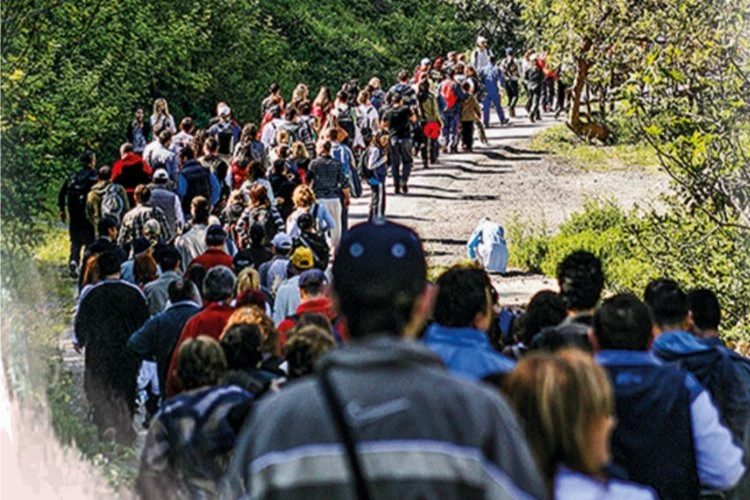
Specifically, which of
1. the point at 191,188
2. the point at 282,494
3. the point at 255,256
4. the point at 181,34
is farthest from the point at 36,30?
the point at 181,34

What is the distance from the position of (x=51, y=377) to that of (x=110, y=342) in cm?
52

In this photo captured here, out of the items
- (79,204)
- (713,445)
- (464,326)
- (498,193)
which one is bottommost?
(498,193)

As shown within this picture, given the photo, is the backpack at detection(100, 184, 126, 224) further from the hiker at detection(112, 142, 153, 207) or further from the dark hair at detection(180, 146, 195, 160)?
the dark hair at detection(180, 146, 195, 160)

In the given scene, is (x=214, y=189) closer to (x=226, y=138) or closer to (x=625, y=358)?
(x=226, y=138)

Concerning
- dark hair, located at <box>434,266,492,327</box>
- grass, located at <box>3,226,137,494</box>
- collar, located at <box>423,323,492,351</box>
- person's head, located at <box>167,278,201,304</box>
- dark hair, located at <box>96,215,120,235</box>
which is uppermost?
dark hair, located at <box>434,266,492,327</box>

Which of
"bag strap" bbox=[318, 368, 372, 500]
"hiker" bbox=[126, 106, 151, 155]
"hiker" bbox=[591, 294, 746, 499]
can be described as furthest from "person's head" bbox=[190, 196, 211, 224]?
"bag strap" bbox=[318, 368, 372, 500]

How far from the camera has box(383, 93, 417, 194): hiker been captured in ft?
59.7

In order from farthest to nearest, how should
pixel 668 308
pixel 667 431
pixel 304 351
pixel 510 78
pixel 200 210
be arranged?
pixel 510 78 < pixel 200 210 < pixel 668 308 < pixel 304 351 < pixel 667 431

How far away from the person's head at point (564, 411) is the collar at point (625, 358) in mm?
1481

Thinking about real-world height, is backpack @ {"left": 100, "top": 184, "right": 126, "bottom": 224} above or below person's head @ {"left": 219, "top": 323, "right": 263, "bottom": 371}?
below

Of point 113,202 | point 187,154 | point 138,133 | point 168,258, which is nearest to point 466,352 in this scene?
point 168,258

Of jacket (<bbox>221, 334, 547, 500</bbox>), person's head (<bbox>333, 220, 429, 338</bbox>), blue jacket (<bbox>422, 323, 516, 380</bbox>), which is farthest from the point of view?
blue jacket (<bbox>422, 323, 516, 380</bbox>)

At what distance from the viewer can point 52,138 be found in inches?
527

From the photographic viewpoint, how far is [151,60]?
69.9ft
